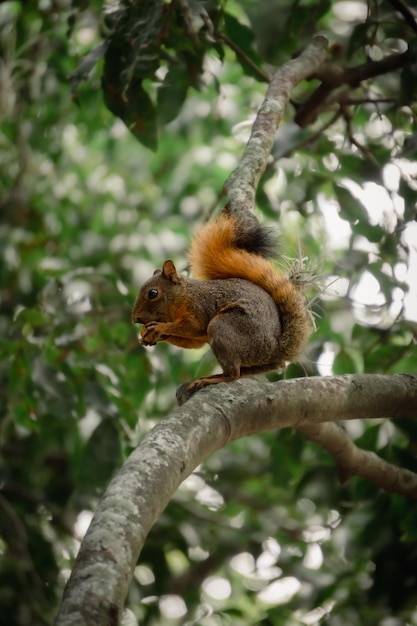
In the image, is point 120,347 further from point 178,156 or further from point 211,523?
point 178,156

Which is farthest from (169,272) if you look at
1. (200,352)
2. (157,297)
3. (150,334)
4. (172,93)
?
(200,352)

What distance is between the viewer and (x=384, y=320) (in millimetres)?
3312

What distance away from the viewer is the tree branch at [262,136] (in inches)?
88.4

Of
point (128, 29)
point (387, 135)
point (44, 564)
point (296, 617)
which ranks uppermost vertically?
point (128, 29)

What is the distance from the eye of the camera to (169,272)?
2.34m

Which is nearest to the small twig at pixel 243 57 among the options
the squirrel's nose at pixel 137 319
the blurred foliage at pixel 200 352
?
the blurred foliage at pixel 200 352

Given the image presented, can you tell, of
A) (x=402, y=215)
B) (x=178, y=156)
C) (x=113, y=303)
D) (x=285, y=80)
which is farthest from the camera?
(x=178, y=156)

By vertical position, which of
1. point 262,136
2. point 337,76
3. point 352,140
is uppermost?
point 262,136

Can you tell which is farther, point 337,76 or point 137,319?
point 337,76

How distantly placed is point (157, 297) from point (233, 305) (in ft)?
0.87

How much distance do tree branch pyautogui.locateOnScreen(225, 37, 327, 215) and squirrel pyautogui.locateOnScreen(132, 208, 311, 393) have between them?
0.20ft

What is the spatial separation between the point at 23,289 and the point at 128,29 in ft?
6.59

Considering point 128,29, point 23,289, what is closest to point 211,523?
point 23,289

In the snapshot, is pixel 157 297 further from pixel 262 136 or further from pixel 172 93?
pixel 172 93
